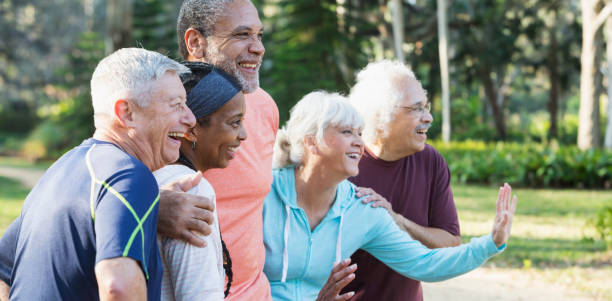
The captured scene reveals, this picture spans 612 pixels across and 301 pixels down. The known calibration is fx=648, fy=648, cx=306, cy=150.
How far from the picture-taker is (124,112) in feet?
5.60

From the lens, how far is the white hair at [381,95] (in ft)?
11.5

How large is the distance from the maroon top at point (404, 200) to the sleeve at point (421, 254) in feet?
0.87

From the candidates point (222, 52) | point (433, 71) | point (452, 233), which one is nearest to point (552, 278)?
point (452, 233)

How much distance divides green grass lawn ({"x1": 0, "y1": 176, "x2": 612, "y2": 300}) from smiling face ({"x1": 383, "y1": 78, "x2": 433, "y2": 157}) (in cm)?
397

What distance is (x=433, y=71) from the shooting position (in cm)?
2833

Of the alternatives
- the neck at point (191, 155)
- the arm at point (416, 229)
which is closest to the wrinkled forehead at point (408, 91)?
the arm at point (416, 229)

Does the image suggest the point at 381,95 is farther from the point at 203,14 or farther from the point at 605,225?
the point at 605,225

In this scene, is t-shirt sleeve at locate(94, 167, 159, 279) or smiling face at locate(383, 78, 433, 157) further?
smiling face at locate(383, 78, 433, 157)

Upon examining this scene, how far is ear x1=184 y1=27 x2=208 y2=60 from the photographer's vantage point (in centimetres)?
279

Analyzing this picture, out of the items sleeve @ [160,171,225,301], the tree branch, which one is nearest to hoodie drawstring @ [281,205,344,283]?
sleeve @ [160,171,225,301]

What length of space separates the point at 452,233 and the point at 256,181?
1358mm

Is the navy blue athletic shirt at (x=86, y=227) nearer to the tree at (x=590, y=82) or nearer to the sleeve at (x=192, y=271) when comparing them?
the sleeve at (x=192, y=271)

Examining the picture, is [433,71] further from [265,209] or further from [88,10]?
[265,209]

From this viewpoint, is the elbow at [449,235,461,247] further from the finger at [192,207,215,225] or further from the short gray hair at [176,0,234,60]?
the finger at [192,207,215,225]
